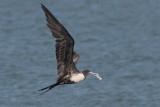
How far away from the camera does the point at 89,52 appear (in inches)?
691

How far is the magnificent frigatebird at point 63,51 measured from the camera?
32.8ft

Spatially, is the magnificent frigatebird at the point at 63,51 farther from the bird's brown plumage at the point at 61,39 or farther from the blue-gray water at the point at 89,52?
the blue-gray water at the point at 89,52

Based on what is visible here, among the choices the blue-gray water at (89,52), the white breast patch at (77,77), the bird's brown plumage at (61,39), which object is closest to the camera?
the bird's brown plumage at (61,39)

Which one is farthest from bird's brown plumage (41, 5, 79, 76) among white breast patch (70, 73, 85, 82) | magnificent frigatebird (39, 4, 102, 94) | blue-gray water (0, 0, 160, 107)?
blue-gray water (0, 0, 160, 107)

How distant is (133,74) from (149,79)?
24.9 inches

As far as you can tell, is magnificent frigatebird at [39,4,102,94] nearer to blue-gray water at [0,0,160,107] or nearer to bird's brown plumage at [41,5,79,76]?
bird's brown plumage at [41,5,79,76]

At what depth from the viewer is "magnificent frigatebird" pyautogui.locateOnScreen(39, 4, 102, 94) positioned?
10.0 meters

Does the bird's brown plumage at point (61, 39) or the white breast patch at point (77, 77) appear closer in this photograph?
the bird's brown plumage at point (61, 39)

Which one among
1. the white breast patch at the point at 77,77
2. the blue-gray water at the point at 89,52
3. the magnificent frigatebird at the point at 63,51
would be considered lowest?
the white breast patch at the point at 77,77

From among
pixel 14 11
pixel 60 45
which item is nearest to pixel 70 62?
pixel 60 45

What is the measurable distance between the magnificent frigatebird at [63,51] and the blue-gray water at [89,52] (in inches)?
110

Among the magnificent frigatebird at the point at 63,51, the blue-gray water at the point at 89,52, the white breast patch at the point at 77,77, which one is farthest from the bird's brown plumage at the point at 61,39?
the blue-gray water at the point at 89,52

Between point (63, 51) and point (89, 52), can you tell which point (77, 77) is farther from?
point (89, 52)

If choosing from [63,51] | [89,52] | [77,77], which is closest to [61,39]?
[63,51]
